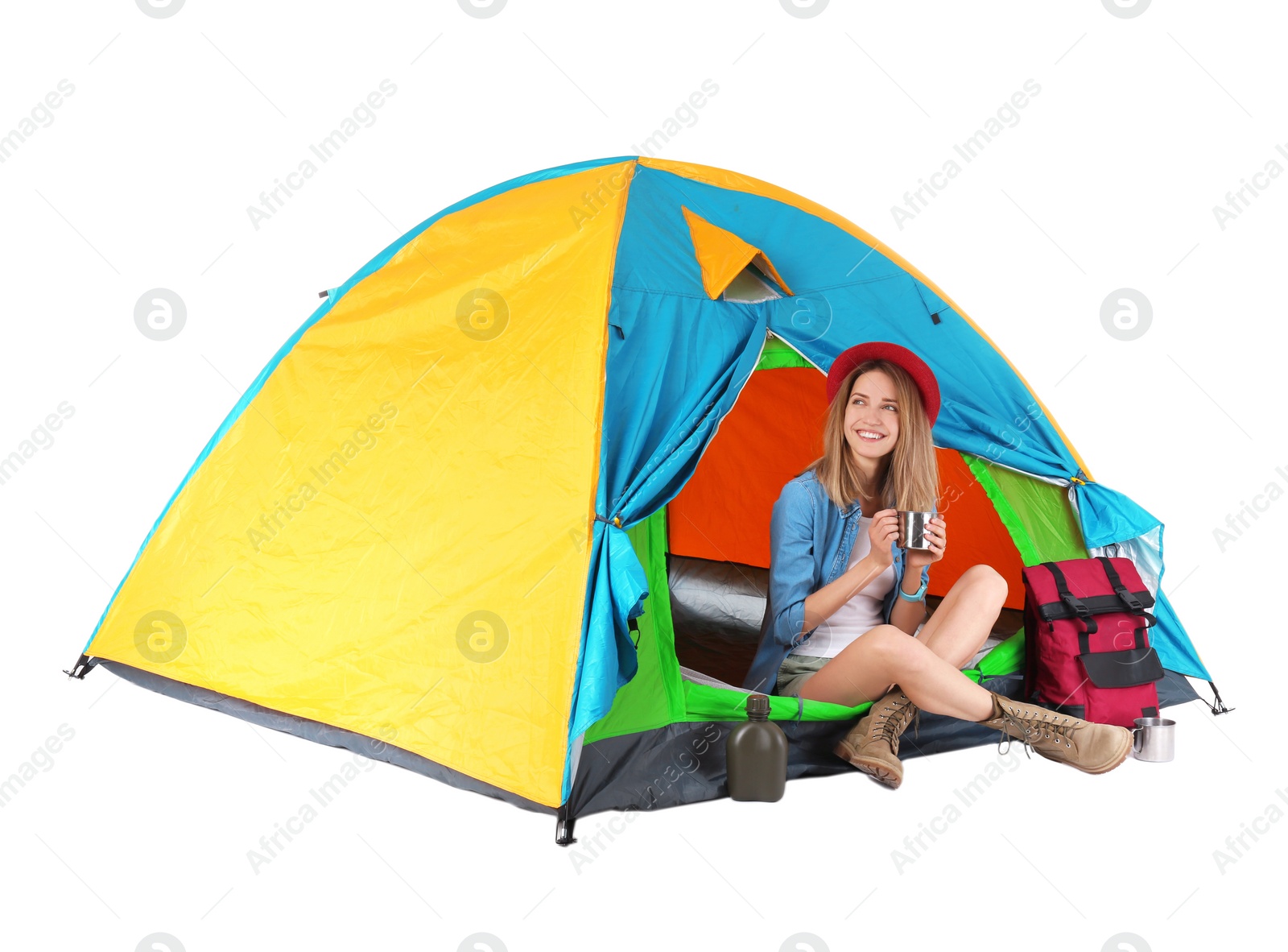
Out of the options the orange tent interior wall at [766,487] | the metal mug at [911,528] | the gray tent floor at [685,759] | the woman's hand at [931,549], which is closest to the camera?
the gray tent floor at [685,759]

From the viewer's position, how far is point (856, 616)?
3686 mm

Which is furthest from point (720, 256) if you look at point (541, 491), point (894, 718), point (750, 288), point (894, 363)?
point (894, 718)

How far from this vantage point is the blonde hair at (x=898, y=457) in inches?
143

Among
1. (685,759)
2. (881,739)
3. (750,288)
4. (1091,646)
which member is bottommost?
(685,759)

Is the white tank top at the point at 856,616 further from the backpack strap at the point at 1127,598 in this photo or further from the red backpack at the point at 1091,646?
the backpack strap at the point at 1127,598

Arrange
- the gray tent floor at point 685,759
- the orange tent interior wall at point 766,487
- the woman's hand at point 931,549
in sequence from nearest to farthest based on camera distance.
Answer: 1. the gray tent floor at point 685,759
2. the woman's hand at point 931,549
3. the orange tent interior wall at point 766,487

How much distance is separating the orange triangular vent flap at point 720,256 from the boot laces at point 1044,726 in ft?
4.55

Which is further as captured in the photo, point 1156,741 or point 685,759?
point 1156,741

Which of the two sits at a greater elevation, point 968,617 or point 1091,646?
point 1091,646

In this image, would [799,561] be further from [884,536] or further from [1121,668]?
[1121,668]

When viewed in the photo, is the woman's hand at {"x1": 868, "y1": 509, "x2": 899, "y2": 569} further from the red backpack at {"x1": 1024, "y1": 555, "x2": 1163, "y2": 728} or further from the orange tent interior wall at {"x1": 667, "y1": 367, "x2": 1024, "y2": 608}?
the orange tent interior wall at {"x1": 667, "y1": 367, "x2": 1024, "y2": 608}

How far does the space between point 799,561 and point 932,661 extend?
0.46 m

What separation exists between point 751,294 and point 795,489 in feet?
1.94

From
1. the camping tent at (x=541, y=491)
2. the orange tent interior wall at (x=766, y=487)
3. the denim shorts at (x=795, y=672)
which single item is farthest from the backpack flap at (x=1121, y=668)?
the orange tent interior wall at (x=766, y=487)
